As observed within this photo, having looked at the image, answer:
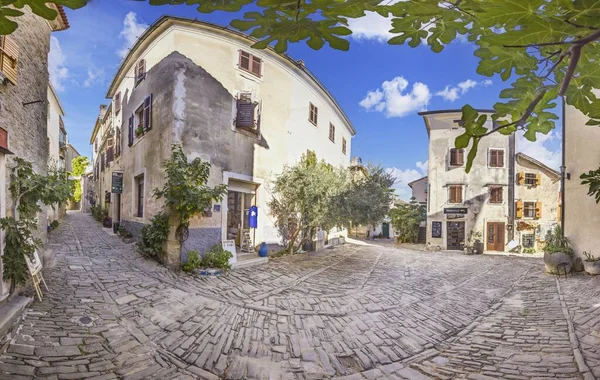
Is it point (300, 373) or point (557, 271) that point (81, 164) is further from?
point (557, 271)

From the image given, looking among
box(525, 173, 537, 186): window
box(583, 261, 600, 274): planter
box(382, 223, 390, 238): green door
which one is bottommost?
box(382, 223, 390, 238): green door

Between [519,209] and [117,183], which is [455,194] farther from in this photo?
[117,183]

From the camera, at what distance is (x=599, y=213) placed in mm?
10961

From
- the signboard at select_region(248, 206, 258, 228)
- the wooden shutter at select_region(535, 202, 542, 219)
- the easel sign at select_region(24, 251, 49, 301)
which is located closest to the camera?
the easel sign at select_region(24, 251, 49, 301)

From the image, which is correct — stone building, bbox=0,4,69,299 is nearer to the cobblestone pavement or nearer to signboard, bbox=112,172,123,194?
the cobblestone pavement

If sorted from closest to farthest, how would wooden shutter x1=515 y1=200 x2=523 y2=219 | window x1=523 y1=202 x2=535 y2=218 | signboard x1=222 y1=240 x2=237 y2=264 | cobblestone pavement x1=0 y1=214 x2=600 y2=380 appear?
cobblestone pavement x1=0 y1=214 x2=600 y2=380, signboard x1=222 y1=240 x2=237 y2=264, wooden shutter x1=515 y1=200 x2=523 y2=219, window x1=523 y1=202 x2=535 y2=218

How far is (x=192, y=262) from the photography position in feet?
30.2

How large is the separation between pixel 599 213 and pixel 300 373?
1283cm

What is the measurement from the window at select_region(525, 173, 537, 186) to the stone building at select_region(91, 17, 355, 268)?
15672 mm

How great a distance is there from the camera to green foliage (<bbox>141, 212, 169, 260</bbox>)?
9423 mm

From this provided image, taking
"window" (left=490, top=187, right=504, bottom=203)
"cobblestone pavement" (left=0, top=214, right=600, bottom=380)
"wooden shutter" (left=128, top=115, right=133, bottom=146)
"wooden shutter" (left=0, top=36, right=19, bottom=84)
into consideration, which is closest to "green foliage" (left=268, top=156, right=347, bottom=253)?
"cobblestone pavement" (left=0, top=214, right=600, bottom=380)

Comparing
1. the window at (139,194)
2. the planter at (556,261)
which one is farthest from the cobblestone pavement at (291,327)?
the window at (139,194)

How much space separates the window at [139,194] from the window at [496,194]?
21186mm

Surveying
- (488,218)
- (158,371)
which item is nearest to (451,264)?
(488,218)
